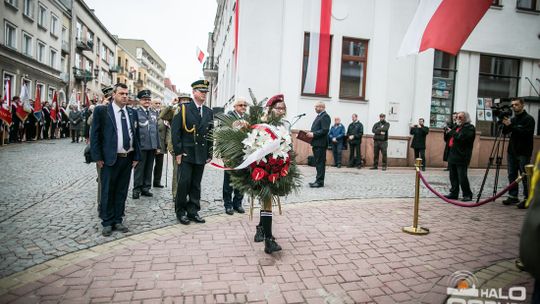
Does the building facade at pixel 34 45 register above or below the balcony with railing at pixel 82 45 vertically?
below

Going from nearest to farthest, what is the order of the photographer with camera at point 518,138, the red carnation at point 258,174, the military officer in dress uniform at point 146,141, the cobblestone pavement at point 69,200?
the red carnation at point 258,174 → the cobblestone pavement at point 69,200 → the military officer in dress uniform at point 146,141 → the photographer with camera at point 518,138

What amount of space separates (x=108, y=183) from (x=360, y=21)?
1235cm

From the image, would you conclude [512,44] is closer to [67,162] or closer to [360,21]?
[360,21]

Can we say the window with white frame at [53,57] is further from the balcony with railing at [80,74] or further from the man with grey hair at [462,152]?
the man with grey hair at [462,152]

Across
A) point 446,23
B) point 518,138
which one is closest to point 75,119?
point 446,23

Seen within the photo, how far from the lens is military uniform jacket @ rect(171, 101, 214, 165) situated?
5344mm

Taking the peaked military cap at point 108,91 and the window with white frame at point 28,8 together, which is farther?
the window with white frame at point 28,8

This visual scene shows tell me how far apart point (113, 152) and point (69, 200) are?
96.5 inches

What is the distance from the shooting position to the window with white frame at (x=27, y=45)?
2815 centimetres

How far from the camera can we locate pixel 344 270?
3846 millimetres

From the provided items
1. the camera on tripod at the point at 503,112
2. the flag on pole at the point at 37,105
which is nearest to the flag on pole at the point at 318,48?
the camera on tripod at the point at 503,112

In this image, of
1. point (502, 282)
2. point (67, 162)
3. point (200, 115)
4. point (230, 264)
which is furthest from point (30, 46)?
point (502, 282)

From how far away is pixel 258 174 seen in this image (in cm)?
404

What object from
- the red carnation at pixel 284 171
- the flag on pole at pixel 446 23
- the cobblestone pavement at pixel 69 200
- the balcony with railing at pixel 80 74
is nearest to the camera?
the red carnation at pixel 284 171
